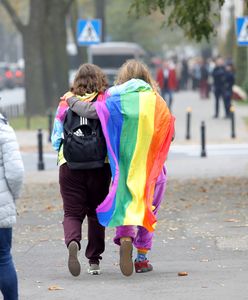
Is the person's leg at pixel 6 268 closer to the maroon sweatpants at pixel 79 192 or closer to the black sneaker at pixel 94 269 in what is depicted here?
the maroon sweatpants at pixel 79 192

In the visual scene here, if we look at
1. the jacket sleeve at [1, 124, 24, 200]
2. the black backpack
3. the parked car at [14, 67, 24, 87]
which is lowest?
the parked car at [14, 67, 24, 87]

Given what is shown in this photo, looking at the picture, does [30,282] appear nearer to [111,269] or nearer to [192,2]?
[111,269]

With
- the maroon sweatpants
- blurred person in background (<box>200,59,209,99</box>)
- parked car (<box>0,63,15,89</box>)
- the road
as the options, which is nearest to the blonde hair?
the maroon sweatpants

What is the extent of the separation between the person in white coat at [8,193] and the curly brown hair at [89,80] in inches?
69.6

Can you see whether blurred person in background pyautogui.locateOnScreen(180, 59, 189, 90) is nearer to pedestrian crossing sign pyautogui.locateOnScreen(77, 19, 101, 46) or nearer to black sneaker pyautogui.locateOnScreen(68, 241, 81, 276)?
pedestrian crossing sign pyautogui.locateOnScreen(77, 19, 101, 46)

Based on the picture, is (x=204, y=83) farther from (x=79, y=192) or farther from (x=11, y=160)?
(x=11, y=160)

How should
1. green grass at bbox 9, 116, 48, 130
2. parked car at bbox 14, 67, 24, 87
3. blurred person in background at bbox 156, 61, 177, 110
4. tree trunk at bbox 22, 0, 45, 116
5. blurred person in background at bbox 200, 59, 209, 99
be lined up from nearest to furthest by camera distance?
1. green grass at bbox 9, 116, 48, 130
2. blurred person in background at bbox 156, 61, 177, 110
3. tree trunk at bbox 22, 0, 45, 116
4. blurred person in background at bbox 200, 59, 209, 99
5. parked car at bbox 14, 67, 24, 87

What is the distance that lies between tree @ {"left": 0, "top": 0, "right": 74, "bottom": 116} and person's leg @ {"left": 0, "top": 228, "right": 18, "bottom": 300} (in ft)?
95.9

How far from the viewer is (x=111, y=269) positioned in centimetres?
985

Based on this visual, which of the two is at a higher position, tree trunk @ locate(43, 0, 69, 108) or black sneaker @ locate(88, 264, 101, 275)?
black sneaker @ locate(88, 264, 101, 275)

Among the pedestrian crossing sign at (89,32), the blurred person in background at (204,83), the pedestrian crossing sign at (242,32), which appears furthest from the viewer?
the blurred person in background at (204,83)

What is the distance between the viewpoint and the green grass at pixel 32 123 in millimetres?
33000

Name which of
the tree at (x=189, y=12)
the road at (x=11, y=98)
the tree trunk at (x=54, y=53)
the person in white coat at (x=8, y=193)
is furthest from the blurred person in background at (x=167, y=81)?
the person in white coat at (x=8, y=193)

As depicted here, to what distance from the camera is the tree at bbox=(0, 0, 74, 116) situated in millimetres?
37844
